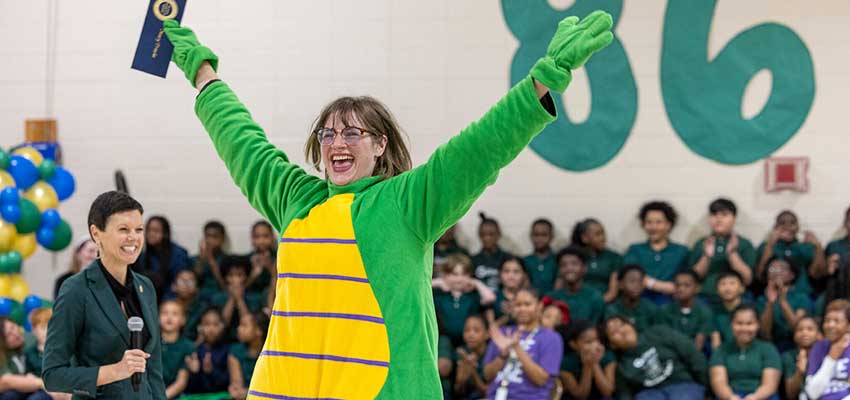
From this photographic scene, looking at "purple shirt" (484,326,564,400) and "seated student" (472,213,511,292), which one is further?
"seated student" (472,213,511,292)

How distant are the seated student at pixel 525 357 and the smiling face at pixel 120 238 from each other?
3.81 m

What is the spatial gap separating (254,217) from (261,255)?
641 mm

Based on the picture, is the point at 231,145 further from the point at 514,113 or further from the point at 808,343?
the point at 808,343

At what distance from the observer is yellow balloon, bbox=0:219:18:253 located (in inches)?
314

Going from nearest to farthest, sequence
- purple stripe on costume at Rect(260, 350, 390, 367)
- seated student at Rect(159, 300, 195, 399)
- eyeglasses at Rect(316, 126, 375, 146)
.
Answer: purple stripe on costume at Rect(260, 350, 390, 367) → eyeglasses at Rect(316, 126, 375, 146) → seated student at Rect(159, 300, 195, 399)

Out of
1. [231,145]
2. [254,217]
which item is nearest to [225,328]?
[254,217]

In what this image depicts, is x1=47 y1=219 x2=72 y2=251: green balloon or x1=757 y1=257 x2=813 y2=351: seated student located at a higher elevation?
x1=47 y1=219 x2=72 y2=251: green balloon

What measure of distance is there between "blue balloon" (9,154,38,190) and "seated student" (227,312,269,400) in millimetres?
1747

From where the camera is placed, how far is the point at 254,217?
9547 millimetres

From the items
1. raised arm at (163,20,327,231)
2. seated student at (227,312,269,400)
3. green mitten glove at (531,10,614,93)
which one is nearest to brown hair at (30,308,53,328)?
seated student at (227,312,269,400)

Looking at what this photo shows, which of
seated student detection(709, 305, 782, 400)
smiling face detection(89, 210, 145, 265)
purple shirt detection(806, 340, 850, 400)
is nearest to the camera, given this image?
smiling face detection(89, 210, 145, 265)

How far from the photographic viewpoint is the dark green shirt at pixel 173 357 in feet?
26.5

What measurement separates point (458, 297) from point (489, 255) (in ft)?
1.91

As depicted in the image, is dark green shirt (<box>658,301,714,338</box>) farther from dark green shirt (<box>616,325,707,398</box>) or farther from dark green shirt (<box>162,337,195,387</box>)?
dark green shirt (<box>162,337,195,387</box>)
